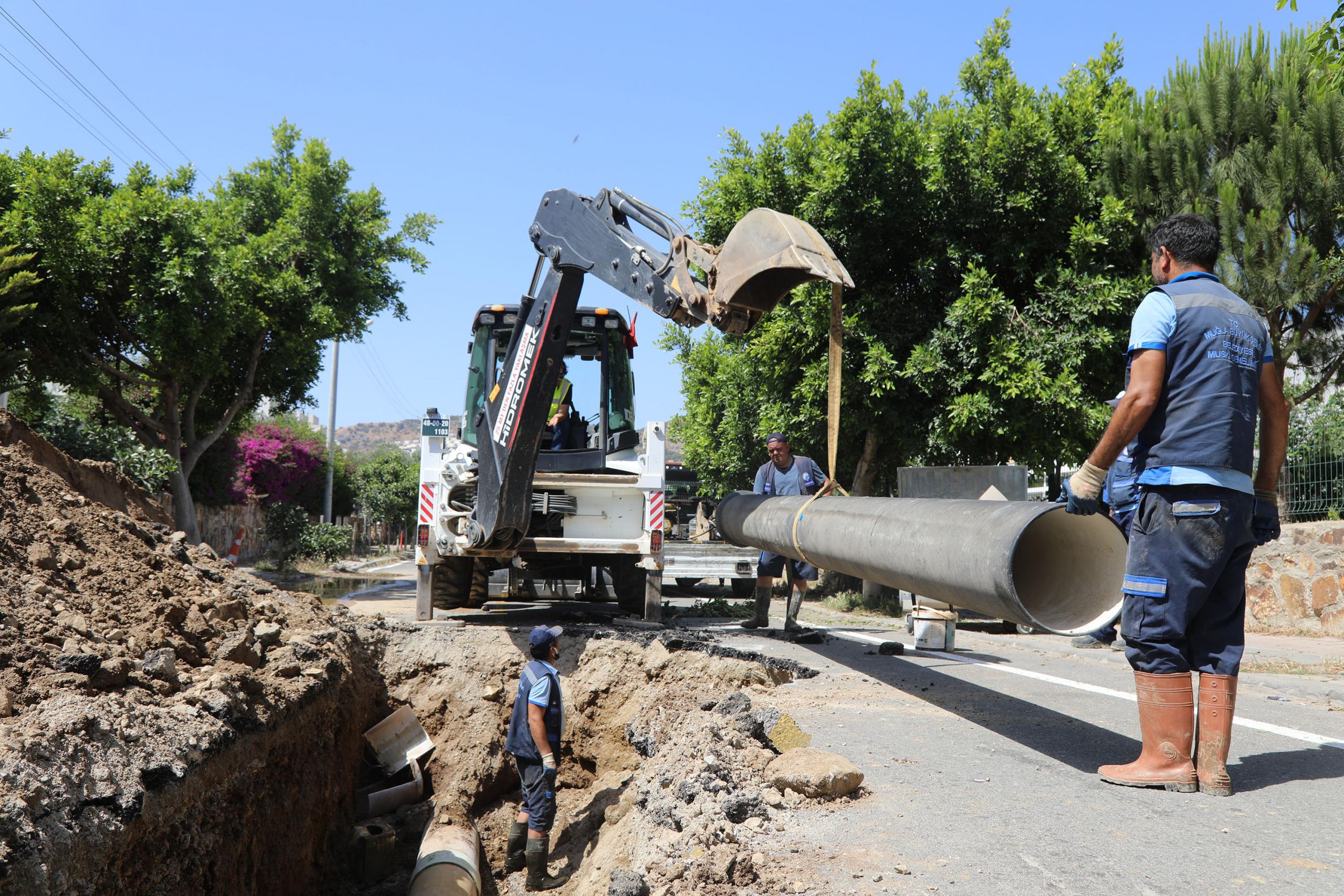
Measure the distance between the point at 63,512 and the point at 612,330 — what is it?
5589mm

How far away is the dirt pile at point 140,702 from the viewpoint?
9.89 ft

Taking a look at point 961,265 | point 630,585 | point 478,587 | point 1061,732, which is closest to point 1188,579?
point 1061,732

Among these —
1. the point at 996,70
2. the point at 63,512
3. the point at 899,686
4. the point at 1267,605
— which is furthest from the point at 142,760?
the point at 996,70

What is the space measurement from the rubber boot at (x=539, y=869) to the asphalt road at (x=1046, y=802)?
168cm

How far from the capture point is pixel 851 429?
13.8 meters

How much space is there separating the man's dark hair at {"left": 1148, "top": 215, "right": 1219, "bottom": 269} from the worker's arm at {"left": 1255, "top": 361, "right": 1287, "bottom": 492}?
0.50 metres

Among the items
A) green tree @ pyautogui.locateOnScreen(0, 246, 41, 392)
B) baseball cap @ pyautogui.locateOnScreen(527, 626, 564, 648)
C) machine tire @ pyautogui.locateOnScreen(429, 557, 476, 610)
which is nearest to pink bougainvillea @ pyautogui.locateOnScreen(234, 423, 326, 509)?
green tree @ pyautogui.locateOnScreen(0, 246, 41, 392)

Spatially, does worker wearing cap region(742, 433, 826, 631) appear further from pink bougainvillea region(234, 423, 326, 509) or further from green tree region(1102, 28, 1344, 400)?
pink bougainvillea region(234, 423, 326, 509)

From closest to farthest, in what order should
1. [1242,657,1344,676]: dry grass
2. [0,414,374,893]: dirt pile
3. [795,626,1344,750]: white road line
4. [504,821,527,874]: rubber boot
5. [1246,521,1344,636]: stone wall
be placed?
[0,414,374,893]: dirt pile, [795,626,1344,750]: white road line, [504,821,527,874]: rubber boot, [1242,657,1344,676]: dry grass, [1246,521,1344,636]: stone wall

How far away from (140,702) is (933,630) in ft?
19.7

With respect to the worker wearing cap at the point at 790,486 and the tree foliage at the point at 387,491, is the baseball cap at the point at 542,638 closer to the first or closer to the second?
the worker wearing cap at the point at 790,486

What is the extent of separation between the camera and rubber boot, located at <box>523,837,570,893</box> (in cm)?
546

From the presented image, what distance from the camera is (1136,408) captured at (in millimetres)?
3490

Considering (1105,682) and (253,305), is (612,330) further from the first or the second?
(253,305)
